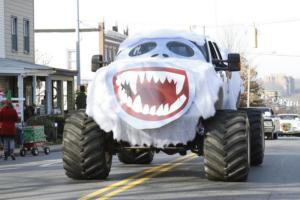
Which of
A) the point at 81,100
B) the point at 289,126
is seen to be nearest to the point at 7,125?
the point at 81,100

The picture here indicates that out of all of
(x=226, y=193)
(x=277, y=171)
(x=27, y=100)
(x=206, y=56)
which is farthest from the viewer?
(x=27, y=100)

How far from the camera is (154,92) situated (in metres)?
11.3

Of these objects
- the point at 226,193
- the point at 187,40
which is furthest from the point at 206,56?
the point at 226,193

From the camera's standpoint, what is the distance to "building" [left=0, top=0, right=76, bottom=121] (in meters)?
31.5

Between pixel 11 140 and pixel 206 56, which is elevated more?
pixel 206 56

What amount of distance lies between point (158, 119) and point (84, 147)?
4.71 feet

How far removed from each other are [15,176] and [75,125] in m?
2.97

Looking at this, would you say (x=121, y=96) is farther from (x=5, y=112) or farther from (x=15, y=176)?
(x=5, y=112)

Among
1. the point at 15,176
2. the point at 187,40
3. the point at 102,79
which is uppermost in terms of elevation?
the point at 187,40

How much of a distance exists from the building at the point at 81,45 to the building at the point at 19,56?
2560 centimetres

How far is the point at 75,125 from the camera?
11883 millimetres

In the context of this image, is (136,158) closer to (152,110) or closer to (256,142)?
(256,142)

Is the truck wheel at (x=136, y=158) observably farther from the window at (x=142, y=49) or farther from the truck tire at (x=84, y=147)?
the truck tire at (x=84, y=147)

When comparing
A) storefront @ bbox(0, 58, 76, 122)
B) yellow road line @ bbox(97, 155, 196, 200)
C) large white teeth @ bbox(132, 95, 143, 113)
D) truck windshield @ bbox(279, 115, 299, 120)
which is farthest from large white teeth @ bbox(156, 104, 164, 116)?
truck windshield @ bbox(279, 115, 299, 120)
